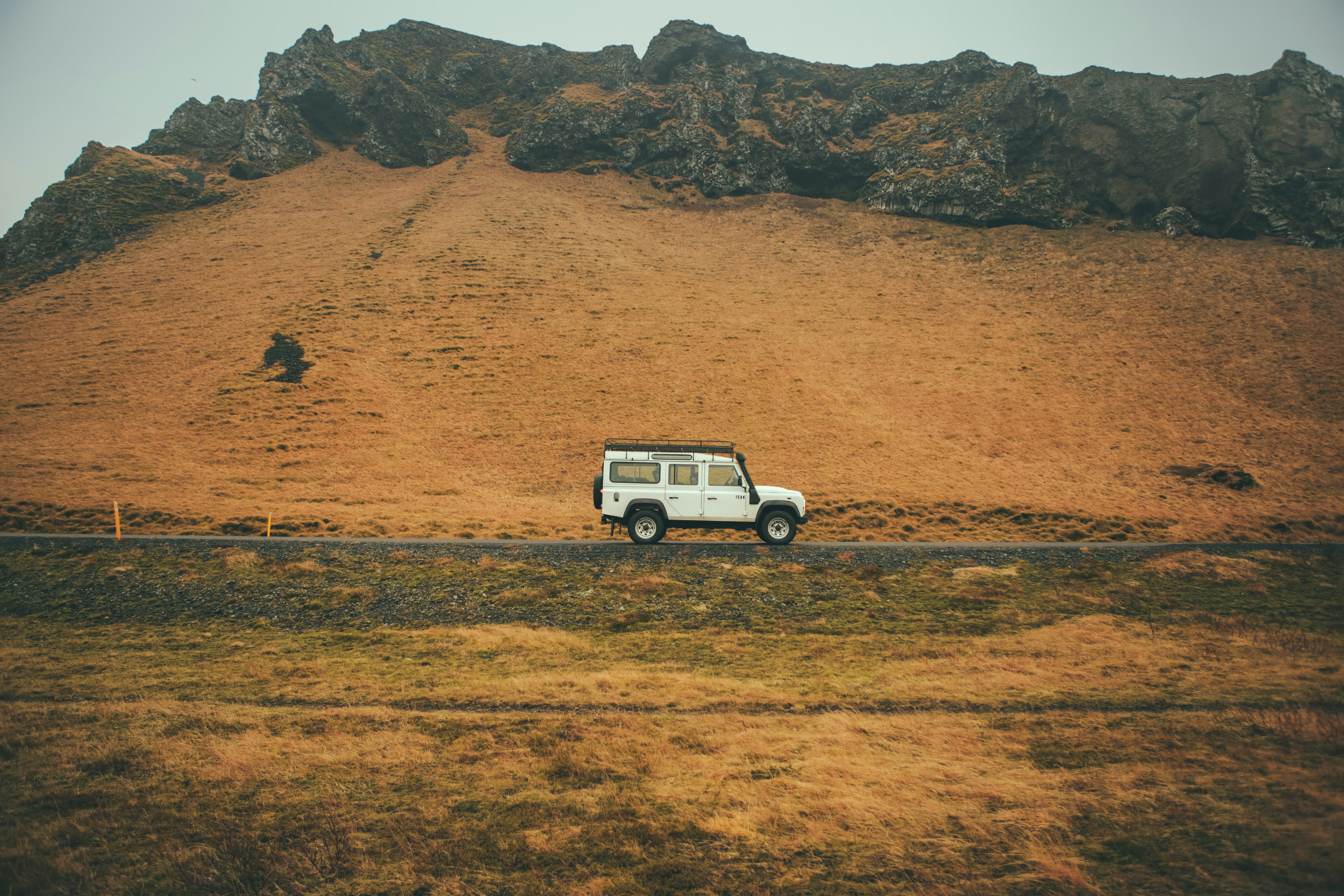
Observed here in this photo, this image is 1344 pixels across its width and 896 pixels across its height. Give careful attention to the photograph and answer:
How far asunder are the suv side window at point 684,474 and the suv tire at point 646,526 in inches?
43.3

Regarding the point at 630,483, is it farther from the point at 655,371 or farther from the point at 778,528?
the point at 655,371

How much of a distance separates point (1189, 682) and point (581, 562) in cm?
1231

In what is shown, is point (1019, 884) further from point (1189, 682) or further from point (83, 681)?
point (83, 681)

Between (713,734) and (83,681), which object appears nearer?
(713,734)

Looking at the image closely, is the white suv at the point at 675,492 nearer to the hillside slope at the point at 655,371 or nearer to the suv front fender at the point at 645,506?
the suv front fender at the point at 645,506

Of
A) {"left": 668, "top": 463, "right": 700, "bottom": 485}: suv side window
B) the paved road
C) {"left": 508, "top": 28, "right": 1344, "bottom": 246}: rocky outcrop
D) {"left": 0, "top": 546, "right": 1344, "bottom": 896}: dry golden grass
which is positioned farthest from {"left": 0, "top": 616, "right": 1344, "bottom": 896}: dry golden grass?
{"left": 508, "top": 28, "right": 1344, "bottom": 246}: rocky outcrop

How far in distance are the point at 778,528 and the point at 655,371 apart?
24.7 meters

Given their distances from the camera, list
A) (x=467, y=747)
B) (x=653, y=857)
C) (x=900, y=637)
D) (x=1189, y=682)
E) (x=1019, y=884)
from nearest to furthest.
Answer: (x=1019, y=884), (x=653, y=857), (x=467, y=747), (x=1189, y=682), (x=900, y=637)

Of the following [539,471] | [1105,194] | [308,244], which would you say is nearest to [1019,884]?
[539,471]

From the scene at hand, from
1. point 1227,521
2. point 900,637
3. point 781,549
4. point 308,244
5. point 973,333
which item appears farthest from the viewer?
→ point 308,244

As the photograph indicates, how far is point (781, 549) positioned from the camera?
17.0m

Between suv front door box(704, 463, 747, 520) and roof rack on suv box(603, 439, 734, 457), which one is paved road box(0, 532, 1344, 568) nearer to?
suv front door box(704, 463, 747, 520)

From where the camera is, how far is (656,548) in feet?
55.6

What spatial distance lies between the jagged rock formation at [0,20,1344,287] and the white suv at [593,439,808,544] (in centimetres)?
6137
